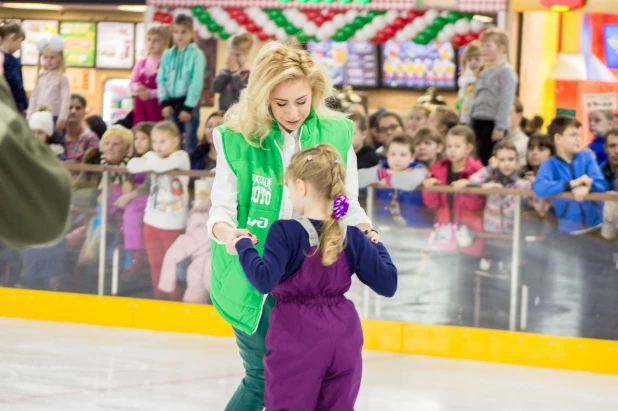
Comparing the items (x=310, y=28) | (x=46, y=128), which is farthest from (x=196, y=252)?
(x=310, y=28)

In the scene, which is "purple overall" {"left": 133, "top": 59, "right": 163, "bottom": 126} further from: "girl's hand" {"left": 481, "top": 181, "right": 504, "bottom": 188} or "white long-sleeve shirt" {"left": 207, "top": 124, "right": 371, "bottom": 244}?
"white long-sleeve shirt" {"left": 207, "top": 124, "right": 371, "bottom": 244}

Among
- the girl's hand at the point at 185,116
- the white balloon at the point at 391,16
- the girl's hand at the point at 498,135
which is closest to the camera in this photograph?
the girl's hand at the point at 498,135

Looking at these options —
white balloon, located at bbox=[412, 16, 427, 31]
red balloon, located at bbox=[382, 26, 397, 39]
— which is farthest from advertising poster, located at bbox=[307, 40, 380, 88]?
white balloon, located at bbox=[412, 16, 427, 31]

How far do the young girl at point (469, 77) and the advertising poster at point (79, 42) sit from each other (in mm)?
5786

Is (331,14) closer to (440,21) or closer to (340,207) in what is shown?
(440,21)

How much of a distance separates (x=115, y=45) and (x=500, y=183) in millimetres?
7191

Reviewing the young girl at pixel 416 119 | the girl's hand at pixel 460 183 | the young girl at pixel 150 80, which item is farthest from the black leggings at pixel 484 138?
the young girl at pixel 150 80

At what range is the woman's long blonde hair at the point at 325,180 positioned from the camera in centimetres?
239

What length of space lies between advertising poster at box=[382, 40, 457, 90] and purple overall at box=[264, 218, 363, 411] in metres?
6.88

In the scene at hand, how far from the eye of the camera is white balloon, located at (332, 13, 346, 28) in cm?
891

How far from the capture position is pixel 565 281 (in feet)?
15.7

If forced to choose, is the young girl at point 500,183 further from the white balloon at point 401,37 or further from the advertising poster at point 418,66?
the advertising poster at point 418,66

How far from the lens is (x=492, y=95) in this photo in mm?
6102

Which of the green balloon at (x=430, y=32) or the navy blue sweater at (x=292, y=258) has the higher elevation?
the green balloon at (x=430, y=32)
